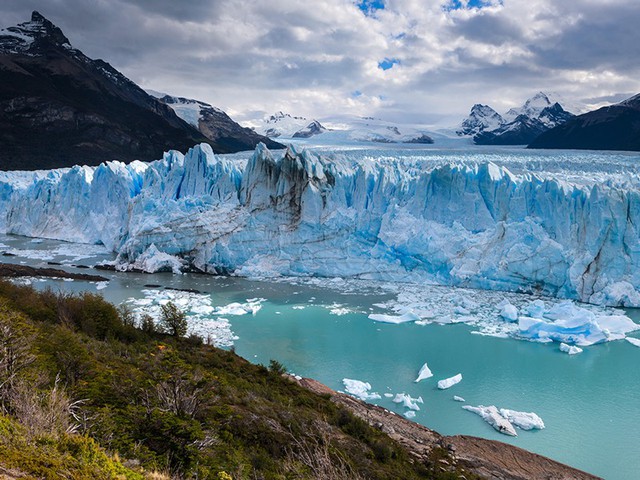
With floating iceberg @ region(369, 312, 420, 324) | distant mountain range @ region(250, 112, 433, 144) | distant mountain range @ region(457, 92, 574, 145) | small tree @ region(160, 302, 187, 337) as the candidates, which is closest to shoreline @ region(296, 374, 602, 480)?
small tree @ region(160, 302, 187, 337)

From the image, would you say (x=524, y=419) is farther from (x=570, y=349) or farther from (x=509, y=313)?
(x=509, y=313)

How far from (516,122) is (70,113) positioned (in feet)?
151

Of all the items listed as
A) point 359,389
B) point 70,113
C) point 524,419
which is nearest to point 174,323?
point 359,389

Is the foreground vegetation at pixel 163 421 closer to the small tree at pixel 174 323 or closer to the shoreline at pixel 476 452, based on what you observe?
the shoreline at pixel 476 452

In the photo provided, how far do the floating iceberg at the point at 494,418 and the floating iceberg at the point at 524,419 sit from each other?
113mm

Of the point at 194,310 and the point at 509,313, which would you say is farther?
the point at 194,310

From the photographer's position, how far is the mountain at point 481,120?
54.5m

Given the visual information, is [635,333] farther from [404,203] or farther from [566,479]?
[404,203]

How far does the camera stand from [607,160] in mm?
17156

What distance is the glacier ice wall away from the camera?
12.3m

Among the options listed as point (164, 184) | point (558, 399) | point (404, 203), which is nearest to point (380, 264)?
point (404, 203)

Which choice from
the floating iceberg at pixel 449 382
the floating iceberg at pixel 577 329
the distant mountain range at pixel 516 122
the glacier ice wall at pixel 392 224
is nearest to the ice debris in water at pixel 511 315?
the floating iceberg at pixel 577 329

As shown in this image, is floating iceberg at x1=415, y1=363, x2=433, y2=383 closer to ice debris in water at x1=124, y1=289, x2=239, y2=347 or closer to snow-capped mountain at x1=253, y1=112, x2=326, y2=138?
ice debris in water at x1=124, y1=289, x2=239, y2=347

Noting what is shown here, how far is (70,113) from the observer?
40.6 meters
